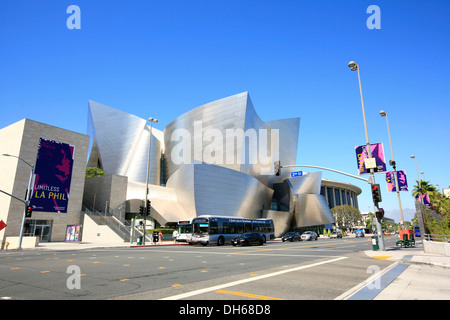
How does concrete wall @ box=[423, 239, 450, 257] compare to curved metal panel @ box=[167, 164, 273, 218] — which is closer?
concrete wall @ box=[423, 239, 450, 257]

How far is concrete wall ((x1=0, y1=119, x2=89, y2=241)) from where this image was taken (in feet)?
117

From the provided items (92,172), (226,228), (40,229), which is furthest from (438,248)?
(92,172)

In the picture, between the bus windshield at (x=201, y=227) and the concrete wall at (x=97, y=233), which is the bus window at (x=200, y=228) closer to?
the bus windshield at (x=201, y=227)

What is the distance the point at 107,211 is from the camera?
48812 mm

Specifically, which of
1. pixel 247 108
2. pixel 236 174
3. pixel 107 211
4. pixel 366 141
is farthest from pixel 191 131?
pixel 366 141

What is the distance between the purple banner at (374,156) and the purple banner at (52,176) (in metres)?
38.9

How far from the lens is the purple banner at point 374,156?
1920 cm

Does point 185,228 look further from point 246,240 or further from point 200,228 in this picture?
point 246,240

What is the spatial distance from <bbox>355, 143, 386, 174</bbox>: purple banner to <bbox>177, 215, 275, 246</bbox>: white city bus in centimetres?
1664

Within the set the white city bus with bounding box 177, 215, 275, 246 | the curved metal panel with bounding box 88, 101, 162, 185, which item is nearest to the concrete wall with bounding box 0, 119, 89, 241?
the white city bus with bounding box 177, 215, 275, 246

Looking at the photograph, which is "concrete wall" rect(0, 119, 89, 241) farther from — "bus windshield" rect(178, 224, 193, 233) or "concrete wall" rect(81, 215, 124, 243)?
"bus windshield" rect(178, 224, 193, 233)

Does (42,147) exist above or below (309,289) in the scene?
above
